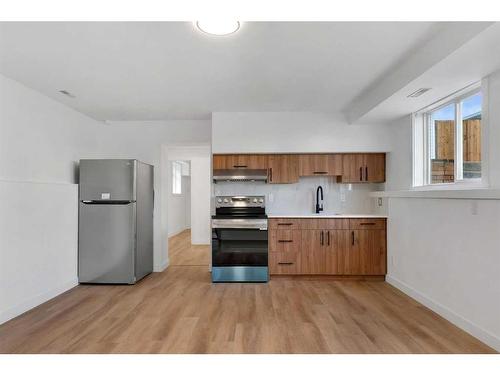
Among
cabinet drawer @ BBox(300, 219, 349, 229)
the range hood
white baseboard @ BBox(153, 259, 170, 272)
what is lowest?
white baseboard @ BBox(153, 259, 170, 272)

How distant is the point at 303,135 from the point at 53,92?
3232 mm

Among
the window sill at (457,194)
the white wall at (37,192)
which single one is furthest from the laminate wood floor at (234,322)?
the window sill at (457,194)

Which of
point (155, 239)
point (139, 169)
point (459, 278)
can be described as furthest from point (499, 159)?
point (155, 239)

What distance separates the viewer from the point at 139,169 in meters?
4.33

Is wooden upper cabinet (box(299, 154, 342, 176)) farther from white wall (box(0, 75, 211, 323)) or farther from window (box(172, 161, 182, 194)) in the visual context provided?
window (box(172, 161, 182, 194))

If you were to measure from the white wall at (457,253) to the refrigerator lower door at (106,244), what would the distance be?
11.6 feet

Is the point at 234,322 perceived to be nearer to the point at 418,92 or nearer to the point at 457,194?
the point at 457,194

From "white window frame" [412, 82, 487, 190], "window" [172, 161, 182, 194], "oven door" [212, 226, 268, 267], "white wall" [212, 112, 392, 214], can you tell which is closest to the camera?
"white window frame" [412, 82, 487, 190]

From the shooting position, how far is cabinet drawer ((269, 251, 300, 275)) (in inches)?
168

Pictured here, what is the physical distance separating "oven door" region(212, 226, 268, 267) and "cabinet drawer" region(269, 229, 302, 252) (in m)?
0.15

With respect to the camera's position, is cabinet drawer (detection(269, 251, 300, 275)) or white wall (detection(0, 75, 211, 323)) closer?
white wall (detection(0, 75, 211, 323))

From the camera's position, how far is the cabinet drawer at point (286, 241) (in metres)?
4.29

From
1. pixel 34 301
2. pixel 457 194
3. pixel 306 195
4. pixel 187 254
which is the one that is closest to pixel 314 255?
pixel 306 195

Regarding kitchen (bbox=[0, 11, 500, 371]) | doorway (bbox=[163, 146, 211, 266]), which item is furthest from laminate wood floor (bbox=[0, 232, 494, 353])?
doorway (bbox=[163, 146, 211, 266])
